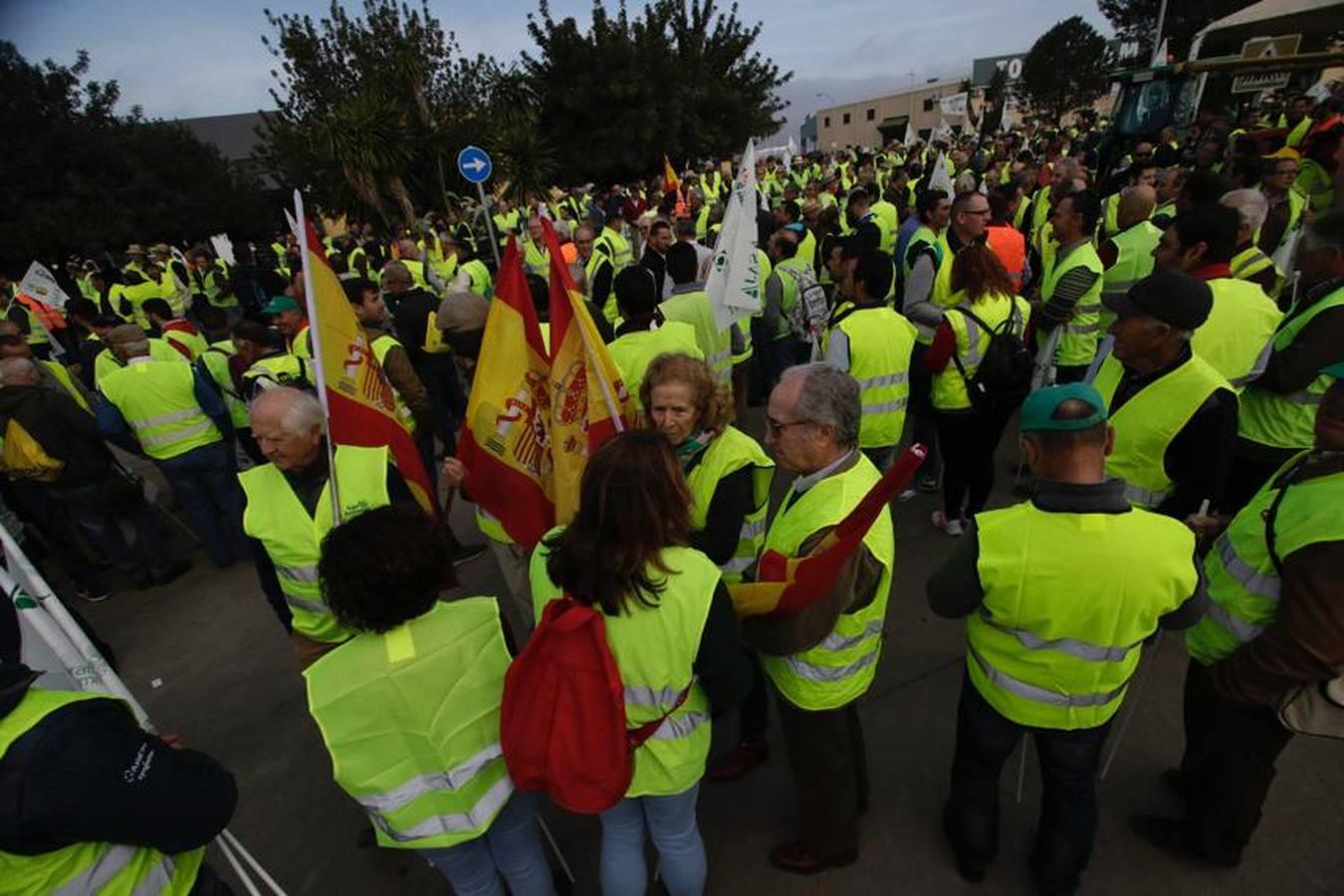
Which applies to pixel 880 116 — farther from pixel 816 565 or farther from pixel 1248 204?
pixel 816 565

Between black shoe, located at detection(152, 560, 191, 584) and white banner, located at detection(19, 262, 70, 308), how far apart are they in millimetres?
6598

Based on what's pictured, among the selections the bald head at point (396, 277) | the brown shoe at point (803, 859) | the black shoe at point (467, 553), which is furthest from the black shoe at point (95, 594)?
the brown shoe at point (803, 859)

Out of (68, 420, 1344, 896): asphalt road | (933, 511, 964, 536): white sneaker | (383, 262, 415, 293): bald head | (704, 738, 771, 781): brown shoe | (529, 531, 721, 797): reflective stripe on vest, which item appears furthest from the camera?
(383, 262, 415, 293): bald head

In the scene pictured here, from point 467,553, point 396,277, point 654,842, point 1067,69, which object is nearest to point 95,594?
point 467,553

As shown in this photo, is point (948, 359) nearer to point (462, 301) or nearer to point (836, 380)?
point (836, 380)

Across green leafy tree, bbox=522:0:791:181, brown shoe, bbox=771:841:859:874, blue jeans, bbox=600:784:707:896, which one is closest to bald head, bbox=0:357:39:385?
blue jeans, bbox=600:784:707:896

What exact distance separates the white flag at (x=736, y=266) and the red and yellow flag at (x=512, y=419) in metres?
1.41

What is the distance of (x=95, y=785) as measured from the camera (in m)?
1.42

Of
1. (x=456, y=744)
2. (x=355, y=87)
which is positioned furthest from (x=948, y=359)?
(x=355, y=87)

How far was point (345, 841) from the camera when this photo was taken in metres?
3.14

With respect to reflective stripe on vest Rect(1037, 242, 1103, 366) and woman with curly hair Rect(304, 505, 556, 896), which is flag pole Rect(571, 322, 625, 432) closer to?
woman with curly hair Rect(304, 505, 556, 896)

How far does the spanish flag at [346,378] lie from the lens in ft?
8.19

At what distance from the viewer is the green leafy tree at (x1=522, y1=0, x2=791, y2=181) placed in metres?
24.2

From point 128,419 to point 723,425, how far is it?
482cm
